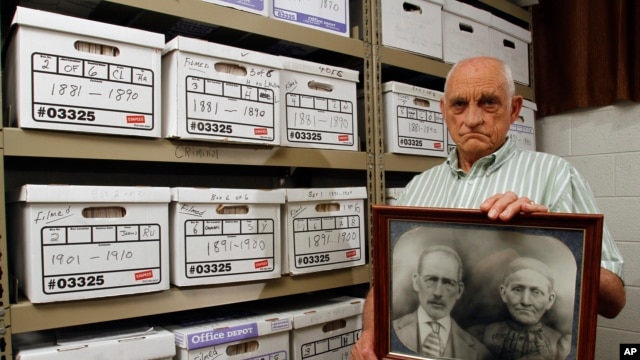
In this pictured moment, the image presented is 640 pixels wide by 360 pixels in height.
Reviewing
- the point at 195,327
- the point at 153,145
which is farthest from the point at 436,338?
the point at 153,145

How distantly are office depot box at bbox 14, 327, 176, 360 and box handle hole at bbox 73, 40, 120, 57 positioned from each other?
615 mm

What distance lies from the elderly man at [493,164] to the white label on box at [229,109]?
0.45 meters

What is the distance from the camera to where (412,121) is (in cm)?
158

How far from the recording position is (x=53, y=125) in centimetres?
96

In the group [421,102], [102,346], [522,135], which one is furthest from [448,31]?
[102,346]

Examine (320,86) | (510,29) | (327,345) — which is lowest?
(327,345)

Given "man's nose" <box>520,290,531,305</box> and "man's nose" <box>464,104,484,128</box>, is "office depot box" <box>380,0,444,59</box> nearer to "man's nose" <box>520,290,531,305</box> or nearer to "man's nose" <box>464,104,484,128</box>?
"man's nose" <box>464,104,484,128</box>

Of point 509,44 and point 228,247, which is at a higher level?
point 509,44

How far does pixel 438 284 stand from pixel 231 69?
2.39 ft

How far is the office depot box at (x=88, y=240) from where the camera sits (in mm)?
950

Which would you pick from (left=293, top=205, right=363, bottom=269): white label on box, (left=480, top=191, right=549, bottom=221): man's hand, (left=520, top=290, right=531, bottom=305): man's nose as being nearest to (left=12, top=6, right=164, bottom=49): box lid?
(left=293, top=205, right=363, bottom=269): white label on box

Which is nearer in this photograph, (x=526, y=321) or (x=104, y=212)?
(x=526, y=321)

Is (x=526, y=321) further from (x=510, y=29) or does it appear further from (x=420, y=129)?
(x=510, y=29)

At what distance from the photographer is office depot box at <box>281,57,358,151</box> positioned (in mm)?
1317
